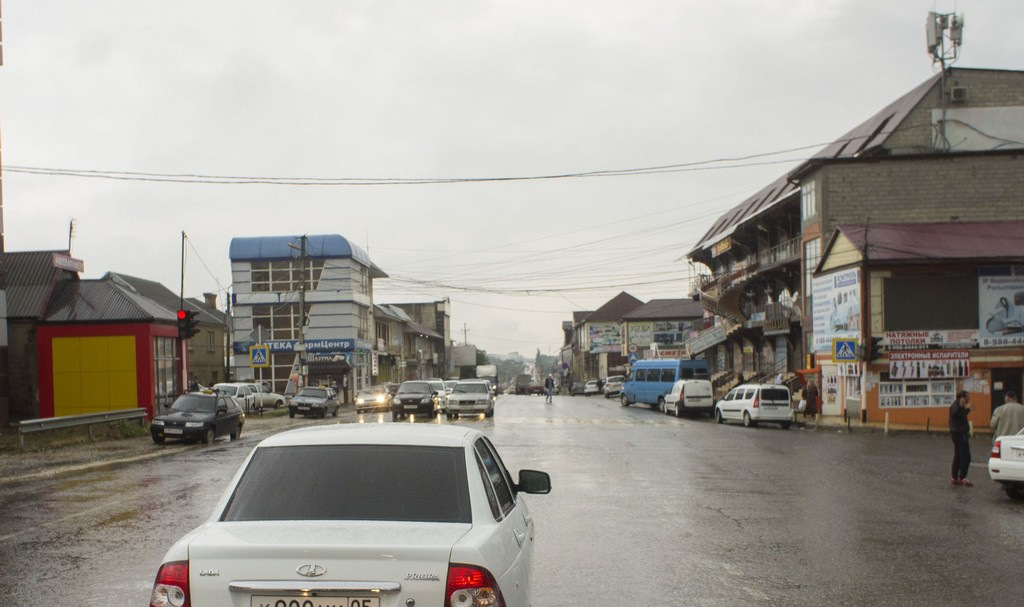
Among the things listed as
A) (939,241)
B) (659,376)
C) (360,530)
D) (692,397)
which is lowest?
(692,397)

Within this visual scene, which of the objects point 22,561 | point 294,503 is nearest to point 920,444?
point 22,561

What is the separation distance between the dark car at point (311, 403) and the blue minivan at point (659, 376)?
17228 millimetres

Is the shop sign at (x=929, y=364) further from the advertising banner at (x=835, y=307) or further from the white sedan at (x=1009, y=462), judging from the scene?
the white sedan at (x=1009, y=462)

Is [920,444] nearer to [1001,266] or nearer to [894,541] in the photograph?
[1001,266]

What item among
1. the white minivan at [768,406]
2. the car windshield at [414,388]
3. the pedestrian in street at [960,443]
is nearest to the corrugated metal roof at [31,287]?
the car windshield at [414,388]

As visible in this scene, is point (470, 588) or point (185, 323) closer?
point (470, 588)

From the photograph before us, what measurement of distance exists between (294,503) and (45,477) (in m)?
16.3

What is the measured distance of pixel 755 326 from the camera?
182 ft

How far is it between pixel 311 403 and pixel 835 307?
2304 cm

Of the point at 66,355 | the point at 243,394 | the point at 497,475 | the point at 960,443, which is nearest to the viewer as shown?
the point at 497,475

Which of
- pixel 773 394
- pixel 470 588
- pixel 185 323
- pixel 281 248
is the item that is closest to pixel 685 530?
pixel 470 588

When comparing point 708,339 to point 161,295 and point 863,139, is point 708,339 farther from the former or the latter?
point 161,295

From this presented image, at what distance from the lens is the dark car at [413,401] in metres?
40.3

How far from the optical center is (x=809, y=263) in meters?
45.0
